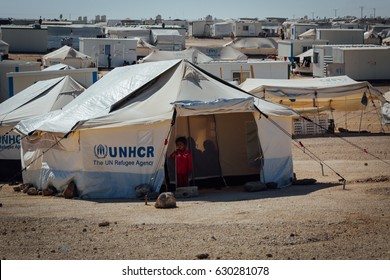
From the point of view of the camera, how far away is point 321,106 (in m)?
28.7

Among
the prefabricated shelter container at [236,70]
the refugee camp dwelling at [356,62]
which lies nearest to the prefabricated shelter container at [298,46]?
the refugee camp dwelling at [356,62]

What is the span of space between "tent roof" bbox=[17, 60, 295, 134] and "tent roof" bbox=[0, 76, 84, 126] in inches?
92.5

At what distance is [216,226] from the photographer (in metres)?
11.2

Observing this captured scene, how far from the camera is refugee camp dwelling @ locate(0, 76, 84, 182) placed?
1998 centimetres

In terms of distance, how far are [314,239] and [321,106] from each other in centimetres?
1890

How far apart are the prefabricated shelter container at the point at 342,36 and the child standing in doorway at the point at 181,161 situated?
143 feet

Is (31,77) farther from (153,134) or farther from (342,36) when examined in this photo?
(342,36)

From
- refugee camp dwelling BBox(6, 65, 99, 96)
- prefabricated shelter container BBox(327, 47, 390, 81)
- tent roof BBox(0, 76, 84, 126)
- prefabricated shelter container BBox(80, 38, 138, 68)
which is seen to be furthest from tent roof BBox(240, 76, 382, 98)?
prefabricated shelter container BBox(80, 38, 138, 68)

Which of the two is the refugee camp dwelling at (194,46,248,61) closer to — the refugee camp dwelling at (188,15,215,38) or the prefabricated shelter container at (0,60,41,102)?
the prefabricated shelter container at (0,60,41,102)

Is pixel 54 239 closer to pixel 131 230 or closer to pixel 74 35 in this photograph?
pixel 131 230

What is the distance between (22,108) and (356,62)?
27.1m

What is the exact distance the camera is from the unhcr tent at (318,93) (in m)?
26.8

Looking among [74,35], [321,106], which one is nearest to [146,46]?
[74,35]

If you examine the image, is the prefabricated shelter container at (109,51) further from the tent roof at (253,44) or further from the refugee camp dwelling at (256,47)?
the tent roof at (253,44)
